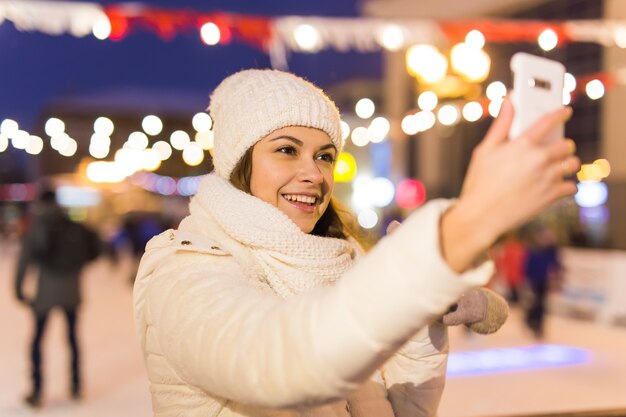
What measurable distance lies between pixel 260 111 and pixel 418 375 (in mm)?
684

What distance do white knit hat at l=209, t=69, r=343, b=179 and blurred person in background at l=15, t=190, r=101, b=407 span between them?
4.01 m

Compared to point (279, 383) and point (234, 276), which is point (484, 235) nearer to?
point (279, 383)

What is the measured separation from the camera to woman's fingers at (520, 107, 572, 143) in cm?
67

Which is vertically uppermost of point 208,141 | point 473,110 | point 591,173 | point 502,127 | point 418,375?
point 473,110

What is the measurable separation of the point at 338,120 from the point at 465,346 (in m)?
6.19

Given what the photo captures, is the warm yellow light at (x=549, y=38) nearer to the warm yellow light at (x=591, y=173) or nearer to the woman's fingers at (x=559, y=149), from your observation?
the woman's fingers at (x=559, y=149)

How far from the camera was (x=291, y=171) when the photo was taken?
129 centimetres

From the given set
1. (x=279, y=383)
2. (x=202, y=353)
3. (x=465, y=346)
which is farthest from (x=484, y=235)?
(x=465, y=346)

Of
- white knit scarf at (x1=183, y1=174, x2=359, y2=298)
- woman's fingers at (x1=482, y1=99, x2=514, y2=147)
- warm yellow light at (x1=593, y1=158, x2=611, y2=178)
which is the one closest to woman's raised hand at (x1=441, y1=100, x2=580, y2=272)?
woman's fingers at (x1=482, y1=99, x2=514, y2=147)

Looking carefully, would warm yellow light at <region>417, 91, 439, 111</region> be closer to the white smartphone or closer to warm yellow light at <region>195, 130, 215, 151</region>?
warm yellow light at <region>195, 130, 215, 151</region>

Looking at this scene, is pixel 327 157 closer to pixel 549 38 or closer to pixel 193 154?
pixel 549 38

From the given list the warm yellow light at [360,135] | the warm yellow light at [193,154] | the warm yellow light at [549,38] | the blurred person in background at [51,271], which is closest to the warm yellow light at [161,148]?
the warm yellow light at [193,154]

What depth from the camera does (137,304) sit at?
1.22m

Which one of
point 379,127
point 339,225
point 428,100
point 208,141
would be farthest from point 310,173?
point 379,127
